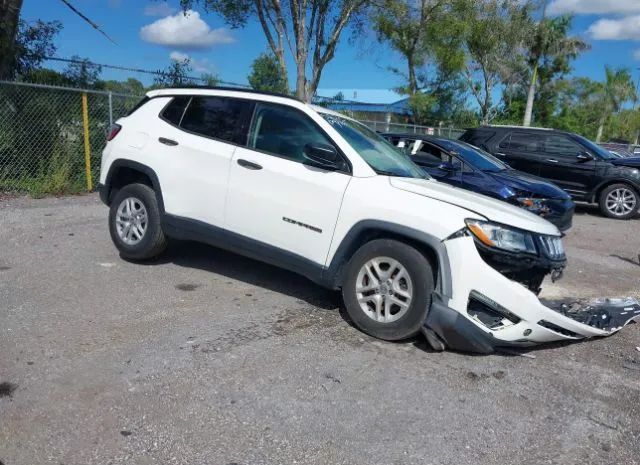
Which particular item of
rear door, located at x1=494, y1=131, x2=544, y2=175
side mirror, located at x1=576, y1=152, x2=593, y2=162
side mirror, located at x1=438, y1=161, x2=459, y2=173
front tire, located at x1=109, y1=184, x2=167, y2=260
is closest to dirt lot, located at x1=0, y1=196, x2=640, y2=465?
front tire, located at x1=109, y1=184, x2=167, y2=260

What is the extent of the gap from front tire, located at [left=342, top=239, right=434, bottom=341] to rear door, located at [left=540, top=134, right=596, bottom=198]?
31.3ft

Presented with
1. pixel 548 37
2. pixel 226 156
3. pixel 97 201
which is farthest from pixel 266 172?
pixel 548 37

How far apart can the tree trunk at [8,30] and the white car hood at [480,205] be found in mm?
8331

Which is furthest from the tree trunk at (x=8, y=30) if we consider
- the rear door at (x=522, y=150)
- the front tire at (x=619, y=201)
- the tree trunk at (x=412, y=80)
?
the tree trunk at (x=412, y=80)

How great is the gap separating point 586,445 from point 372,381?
1.30 metres

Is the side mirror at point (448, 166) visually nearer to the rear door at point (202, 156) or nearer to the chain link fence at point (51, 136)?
the rear door at point (202, 156)

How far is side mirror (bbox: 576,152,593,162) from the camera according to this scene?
12.4 metres

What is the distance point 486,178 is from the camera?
886 cm

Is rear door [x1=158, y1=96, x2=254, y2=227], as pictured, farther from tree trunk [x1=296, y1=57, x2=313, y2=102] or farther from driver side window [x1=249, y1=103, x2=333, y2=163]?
tree trunk [x1=296, y1=57, x2=313, y2=102]

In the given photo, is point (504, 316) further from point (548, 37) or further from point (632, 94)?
point (632, 94)

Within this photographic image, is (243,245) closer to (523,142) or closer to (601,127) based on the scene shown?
(523,142)

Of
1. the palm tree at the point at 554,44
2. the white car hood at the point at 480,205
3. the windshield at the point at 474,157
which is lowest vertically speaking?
the white car hood at the point at 480,205

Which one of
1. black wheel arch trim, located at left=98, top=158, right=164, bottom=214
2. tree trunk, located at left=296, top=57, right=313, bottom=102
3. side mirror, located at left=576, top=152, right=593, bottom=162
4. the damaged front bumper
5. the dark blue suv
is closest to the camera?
the damaged front bumper

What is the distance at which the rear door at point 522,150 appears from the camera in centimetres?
1255
